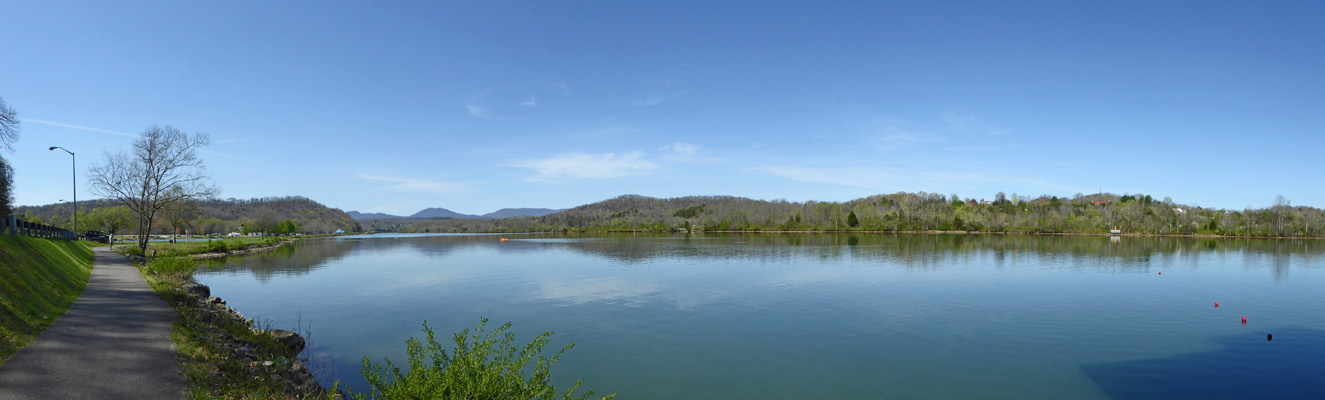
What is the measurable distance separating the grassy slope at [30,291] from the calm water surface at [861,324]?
502 centimetres

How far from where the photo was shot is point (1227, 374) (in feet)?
41.0

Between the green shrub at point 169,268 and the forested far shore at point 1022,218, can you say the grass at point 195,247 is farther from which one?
the forested far shore at point 1022,218

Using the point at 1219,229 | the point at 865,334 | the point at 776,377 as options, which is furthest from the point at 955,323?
the point at 1219,229

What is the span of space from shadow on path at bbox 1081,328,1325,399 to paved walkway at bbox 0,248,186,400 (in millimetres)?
16688

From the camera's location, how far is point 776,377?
12.3m

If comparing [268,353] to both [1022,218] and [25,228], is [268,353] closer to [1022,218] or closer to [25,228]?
[25,228]

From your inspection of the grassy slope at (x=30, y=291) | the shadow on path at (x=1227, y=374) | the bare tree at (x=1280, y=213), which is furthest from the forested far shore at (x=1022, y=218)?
the grassy slope at (x=30, y=291)

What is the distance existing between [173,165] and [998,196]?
598ft

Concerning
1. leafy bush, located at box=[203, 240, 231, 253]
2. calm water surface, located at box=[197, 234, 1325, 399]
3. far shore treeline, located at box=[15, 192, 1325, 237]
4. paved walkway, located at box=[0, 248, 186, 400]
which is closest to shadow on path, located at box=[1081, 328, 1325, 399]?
calm water surface, located at box=[197, 234, 1325, 399]

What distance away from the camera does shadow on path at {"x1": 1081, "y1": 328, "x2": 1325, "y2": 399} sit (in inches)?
442

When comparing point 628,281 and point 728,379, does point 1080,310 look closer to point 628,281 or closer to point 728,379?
point 728,379

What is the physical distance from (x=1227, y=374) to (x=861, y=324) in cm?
832

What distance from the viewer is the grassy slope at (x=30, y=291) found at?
9852 millimetres

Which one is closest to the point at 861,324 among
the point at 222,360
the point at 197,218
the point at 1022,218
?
the point at 222,360
